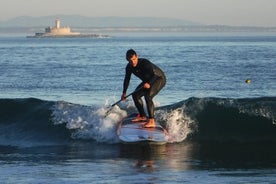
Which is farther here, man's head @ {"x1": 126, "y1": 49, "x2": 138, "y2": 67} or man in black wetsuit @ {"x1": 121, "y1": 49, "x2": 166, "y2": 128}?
man in black wetsuit @ {"x1": 121, "y1": 49, "x2": 166, "y2": 128}

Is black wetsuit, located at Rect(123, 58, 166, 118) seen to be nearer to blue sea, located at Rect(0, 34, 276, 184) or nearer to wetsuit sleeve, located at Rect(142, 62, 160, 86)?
wetsuit sleeve, located at Rect(142, 62, 160, 86)

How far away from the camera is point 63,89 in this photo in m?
29.6

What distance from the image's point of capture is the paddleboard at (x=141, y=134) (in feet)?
48.3

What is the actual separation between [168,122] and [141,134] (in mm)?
2155

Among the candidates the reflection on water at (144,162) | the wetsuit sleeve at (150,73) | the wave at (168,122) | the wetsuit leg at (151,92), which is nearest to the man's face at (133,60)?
the wetsuit sleeve at (150,73)

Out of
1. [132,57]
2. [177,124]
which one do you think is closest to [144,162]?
[132,57]

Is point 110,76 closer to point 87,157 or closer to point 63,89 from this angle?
point 63,89

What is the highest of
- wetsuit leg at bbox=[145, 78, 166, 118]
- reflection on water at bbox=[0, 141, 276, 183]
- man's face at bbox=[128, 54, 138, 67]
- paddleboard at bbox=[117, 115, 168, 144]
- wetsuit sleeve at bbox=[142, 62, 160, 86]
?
Answer: man's face at bbox=[128, 54, 138, 67]

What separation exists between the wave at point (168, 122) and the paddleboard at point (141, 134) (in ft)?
2.14

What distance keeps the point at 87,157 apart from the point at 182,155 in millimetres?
1827

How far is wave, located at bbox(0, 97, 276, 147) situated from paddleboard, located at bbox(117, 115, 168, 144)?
25.6 inches

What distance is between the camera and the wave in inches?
656

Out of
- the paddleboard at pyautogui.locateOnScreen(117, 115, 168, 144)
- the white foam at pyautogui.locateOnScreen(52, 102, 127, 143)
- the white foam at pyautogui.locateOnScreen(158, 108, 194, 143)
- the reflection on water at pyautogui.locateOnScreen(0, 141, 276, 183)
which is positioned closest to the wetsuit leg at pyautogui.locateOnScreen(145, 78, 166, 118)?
the paddleboard at pyautogui.locateOnScreen(117, 115, 168, 144)

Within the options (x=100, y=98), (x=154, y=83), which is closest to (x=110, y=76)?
(x=100, y=98)
